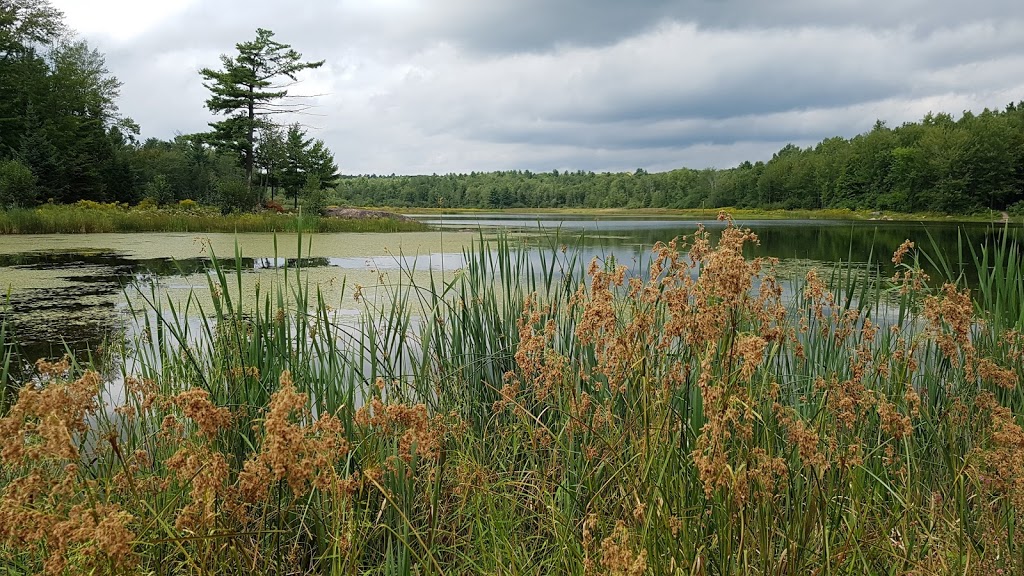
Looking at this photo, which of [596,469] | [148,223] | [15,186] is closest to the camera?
[596,469]

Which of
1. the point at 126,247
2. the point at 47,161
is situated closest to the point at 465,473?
the point at 126,247

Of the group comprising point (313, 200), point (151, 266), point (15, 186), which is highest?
point (15, 186)

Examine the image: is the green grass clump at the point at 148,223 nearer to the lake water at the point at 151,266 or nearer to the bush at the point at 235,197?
the lake water at the point at 151,266

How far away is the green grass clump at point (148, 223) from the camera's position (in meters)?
17.7

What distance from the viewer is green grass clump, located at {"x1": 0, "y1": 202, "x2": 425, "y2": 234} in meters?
17.7

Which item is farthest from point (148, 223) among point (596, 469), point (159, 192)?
point (596, 469)

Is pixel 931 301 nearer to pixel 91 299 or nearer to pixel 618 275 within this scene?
pixel 618 275

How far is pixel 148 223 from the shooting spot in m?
20.2

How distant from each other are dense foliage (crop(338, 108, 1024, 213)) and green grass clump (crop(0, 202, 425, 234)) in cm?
1959

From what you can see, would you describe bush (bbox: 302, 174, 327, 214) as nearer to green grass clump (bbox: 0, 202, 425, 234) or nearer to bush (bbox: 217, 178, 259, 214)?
green grass clump (bbox: 0, 202, 425, 234)

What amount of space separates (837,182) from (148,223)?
61.2m

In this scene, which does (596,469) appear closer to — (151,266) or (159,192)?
(151,266)

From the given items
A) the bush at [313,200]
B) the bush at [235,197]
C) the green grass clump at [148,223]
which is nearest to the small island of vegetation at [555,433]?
the green grass clump at [148,223]

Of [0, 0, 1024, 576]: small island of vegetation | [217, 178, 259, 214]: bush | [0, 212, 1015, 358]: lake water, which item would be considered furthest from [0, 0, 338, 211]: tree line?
[0, 0, 1024, 576]: small island of vegetation
